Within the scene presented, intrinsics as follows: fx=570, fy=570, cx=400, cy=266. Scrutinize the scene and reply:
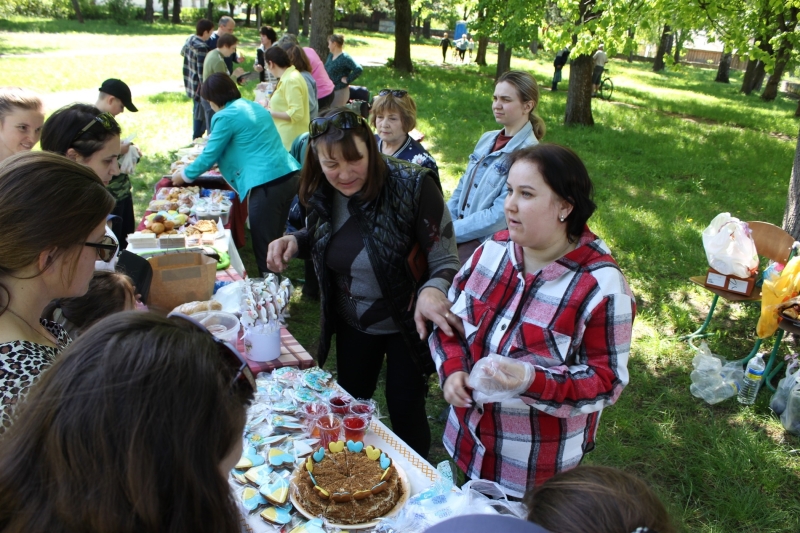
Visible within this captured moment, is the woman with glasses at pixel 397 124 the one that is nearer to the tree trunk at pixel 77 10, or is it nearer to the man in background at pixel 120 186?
the man in background at pixel 120 186

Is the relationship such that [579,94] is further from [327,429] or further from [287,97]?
[327,429]

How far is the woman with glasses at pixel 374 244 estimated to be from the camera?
2275 mm

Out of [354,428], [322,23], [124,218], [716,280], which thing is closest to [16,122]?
[124,218]

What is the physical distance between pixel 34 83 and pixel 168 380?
14.8 m

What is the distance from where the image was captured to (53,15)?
3269 centimetres

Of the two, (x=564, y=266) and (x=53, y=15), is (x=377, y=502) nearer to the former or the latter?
(x=564, y=266)

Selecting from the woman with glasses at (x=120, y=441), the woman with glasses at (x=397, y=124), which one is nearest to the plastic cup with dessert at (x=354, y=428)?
the woman with glasses at (x=120, y=441)

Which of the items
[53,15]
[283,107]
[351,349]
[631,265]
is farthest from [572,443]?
[53,15]

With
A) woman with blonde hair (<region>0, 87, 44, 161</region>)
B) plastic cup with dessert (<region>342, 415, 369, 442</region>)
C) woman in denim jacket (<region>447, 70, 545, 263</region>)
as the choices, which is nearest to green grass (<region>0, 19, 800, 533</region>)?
woman in denim jacket (<region>447, 70, 545, 263</region>)

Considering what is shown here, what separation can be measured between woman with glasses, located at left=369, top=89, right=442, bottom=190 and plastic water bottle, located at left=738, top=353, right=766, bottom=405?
2.59m

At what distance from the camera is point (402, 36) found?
18109 millimetres

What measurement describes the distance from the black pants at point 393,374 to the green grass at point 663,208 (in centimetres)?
87

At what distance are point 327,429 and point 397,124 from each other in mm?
2264

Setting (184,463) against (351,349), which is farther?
(351,349)
